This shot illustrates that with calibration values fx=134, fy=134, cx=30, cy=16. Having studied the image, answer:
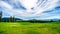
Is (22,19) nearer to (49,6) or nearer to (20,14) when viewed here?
(20,14)

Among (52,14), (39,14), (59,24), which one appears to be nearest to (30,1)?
(39,14)

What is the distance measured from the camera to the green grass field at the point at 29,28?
2006 mm

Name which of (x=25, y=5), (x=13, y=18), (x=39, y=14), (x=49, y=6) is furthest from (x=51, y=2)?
(x=13, y=18)

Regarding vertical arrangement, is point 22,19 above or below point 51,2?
below

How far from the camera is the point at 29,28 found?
2.03m

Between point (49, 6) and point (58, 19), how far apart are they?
248 millimetres

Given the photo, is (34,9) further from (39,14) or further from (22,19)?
(22,19)

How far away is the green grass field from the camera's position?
201cm

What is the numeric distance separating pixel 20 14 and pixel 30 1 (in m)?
0.26

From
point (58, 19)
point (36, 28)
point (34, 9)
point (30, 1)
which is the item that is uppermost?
point (30, 1)

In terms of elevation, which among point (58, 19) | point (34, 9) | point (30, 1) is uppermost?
point (30, 1)

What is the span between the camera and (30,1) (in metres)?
2.14

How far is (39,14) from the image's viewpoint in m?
2.10

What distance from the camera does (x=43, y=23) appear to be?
2.08 metres
